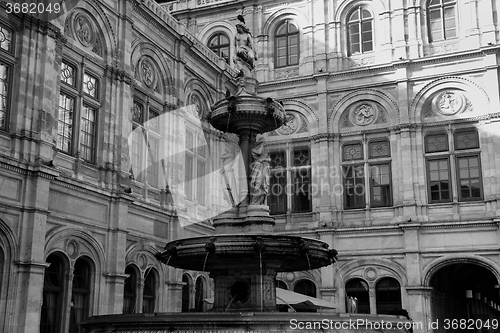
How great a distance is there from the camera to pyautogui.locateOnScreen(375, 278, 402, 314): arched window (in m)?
26.4

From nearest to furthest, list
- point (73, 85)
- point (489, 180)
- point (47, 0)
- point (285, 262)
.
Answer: point (285, 262) < point (47, 0) < point (73, 85) < point (489, 180)

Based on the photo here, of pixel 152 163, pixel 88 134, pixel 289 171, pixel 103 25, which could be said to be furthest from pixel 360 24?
pixel 88 134

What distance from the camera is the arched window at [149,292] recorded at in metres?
22.0

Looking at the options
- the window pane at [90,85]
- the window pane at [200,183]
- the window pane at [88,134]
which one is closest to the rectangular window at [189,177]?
the window pane at [200,183]

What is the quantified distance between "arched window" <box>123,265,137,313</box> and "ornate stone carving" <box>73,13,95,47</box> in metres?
7.47

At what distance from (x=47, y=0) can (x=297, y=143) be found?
1445 cm

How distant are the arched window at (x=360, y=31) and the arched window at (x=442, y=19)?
272cm

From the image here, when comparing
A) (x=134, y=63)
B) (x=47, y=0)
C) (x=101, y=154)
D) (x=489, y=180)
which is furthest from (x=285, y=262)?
(x=489, y=180)

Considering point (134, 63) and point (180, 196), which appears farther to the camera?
point (180, 196)

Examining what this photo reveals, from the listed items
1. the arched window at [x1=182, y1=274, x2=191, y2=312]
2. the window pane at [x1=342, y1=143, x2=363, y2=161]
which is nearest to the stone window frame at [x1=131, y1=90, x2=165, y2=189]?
the arched window at [x1=182, y1=274, x2=191, y2=312]

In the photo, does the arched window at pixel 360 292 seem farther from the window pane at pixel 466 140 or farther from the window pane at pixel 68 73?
the window pane at pixel 68 73

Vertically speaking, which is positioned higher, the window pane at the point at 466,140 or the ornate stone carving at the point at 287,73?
the ornate stone carving at the point at 287,73

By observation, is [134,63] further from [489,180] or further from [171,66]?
[489,180]

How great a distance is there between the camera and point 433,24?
28.3m
